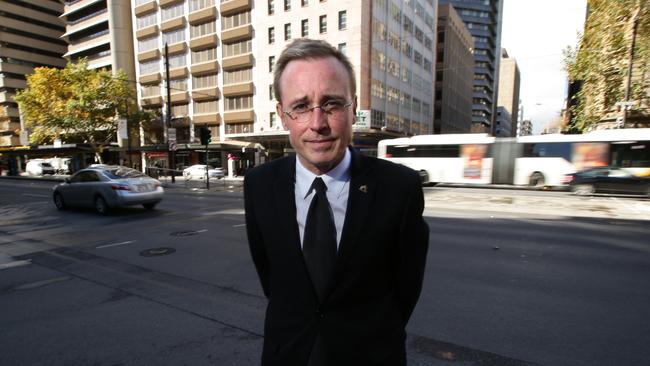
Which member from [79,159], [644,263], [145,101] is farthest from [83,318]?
[145,101]

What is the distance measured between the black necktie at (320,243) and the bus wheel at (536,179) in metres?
21.6

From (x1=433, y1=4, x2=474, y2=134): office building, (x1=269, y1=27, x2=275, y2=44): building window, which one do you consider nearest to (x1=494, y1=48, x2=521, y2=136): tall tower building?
(x1=433, y1=4, x2=474, y2=134): office building

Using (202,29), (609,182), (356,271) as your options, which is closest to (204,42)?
(202,29)

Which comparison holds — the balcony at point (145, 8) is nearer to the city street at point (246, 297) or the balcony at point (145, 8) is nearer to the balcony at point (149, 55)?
the balcony at point (149, 55)

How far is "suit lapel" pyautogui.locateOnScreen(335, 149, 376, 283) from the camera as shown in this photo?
1494 millimetres

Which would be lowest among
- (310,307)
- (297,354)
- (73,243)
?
(73,243)

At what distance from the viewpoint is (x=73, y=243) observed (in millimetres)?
7707

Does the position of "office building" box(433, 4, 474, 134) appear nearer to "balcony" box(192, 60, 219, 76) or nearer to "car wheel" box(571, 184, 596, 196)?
"balcony" box(192, 60, 219, 76)

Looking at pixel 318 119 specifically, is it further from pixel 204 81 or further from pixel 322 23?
pixel 204 81

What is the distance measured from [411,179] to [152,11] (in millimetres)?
54593

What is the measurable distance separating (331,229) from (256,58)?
Result: 4019cm

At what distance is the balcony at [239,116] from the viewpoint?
126 ft

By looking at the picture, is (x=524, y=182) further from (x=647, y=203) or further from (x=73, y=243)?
(x=73, y=243)

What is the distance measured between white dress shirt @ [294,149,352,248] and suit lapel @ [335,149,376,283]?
2.0 inches
